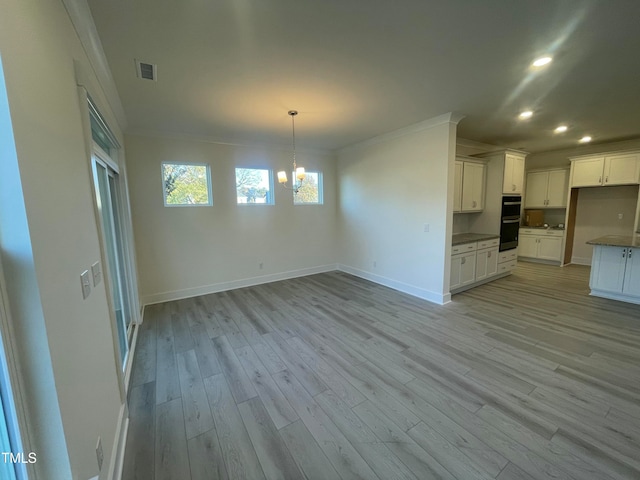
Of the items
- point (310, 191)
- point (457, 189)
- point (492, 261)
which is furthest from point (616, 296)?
point (310, 191)

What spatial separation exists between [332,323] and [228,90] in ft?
10.0

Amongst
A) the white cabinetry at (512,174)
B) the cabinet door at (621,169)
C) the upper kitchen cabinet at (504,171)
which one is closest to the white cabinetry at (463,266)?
the upper kitchen cabinet at (504,171)

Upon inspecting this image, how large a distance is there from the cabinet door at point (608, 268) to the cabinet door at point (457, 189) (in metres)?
2.21

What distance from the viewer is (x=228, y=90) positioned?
2842 millimetres

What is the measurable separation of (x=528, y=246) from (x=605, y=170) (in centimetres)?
218

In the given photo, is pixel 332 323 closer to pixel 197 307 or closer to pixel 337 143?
pixel 197 307

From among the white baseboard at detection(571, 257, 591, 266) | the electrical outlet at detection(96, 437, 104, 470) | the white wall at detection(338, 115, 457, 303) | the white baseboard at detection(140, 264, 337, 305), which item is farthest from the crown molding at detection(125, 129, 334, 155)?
the white baseboard at detection(571, 257, 591, 266)

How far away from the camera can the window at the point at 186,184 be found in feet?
14.4

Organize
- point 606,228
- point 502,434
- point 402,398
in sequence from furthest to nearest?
point 606,228 < point 402,398 < point 502,434

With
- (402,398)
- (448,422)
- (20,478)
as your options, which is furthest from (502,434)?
(20,478)

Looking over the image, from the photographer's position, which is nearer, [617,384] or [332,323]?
[617,384]

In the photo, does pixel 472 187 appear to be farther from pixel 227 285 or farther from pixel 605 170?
pixel 227 285

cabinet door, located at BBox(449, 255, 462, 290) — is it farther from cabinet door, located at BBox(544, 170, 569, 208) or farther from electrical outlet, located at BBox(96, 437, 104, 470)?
electrical outlet, located at BBox(96, 437, 104, 470)

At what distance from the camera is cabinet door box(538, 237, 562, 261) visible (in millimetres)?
6375
